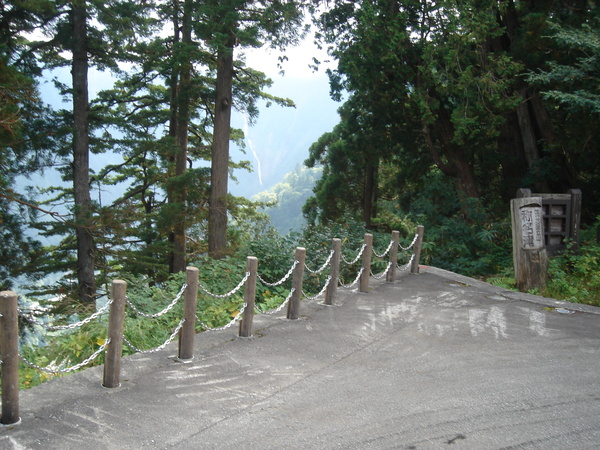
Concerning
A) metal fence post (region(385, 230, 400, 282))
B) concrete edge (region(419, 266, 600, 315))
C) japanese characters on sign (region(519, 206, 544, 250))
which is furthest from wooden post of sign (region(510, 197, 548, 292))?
metal fence post (region(385, 230, 400, 282))

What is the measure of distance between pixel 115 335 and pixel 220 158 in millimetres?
13306

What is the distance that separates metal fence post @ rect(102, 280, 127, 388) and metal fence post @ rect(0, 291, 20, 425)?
0.82 meters

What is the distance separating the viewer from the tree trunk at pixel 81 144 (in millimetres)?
16094

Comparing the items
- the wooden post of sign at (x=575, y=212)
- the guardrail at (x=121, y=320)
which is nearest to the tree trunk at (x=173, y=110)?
the guardrail at (x=121, y=320)

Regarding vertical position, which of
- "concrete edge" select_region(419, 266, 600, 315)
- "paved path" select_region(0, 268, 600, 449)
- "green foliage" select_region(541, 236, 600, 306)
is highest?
"green foliage" select_region(541, 236, 600, 306)

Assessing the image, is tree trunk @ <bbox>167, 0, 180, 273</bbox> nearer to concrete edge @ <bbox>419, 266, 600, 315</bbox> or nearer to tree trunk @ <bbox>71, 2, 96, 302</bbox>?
tree trunk @ <bbox>71, 2, 96, 302</bbox>

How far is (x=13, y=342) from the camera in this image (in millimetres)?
3939

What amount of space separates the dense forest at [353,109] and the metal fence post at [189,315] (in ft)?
17.3

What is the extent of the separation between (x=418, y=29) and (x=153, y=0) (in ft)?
32.2

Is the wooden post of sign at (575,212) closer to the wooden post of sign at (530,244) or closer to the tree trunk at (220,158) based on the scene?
the wooden post of sign at (530,244)

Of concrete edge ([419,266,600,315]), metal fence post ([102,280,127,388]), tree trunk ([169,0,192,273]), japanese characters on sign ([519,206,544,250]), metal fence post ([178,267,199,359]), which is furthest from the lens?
tree trunk ([169,0,192,273])

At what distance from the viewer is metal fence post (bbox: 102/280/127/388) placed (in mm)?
4633

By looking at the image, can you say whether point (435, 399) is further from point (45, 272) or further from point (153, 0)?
point (153, 0)

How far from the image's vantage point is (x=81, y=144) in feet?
54.7
